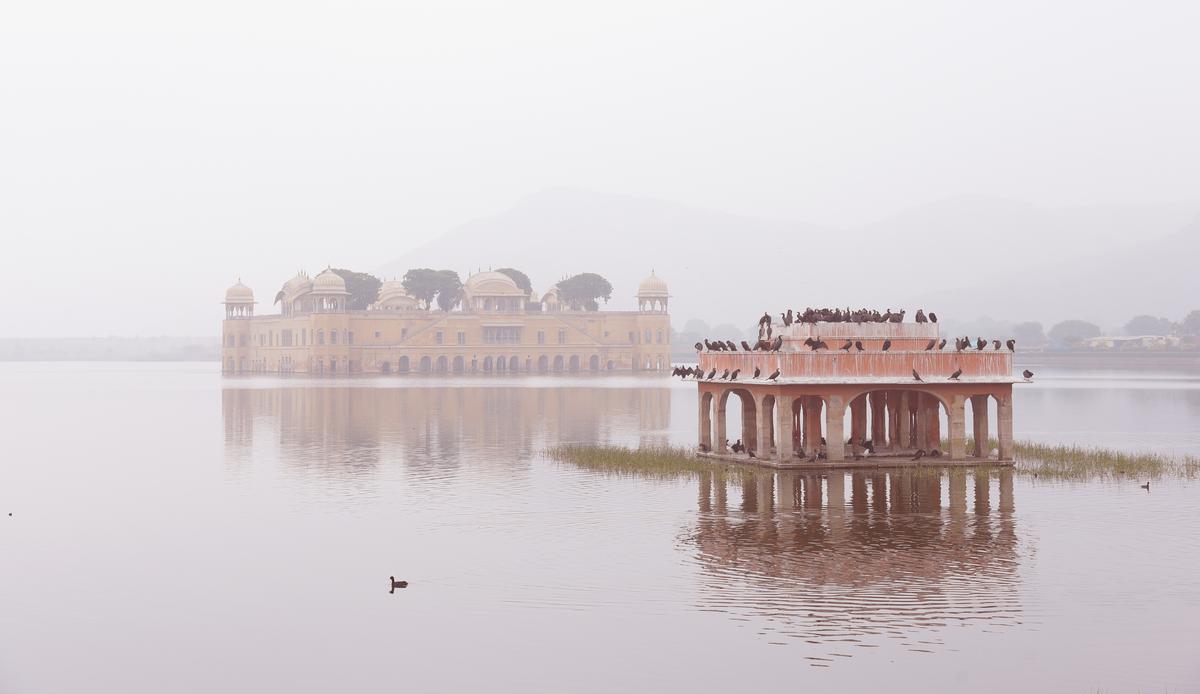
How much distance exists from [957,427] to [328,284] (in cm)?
14509

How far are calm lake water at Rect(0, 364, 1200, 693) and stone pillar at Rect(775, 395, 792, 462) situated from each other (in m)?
1.23

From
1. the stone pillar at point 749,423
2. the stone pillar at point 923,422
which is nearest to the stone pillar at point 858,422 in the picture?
the stone pillar at point 923,422

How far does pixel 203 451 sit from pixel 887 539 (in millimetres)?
32337

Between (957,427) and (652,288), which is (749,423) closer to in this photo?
(957,427)

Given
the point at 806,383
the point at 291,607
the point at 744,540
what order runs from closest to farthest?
1. the point at 291,607
2. the point at 744,540
3. the point at 806,383

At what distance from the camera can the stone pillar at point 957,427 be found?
41375mm

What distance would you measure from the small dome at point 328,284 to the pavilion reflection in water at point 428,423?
66.7m

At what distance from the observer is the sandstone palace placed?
177m

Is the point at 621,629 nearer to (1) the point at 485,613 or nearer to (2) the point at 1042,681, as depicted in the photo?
(1) the point at 485,613

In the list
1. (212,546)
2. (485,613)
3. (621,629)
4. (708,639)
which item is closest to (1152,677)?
(708,639)

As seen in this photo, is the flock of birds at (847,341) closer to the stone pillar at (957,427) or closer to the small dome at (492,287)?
the stone pillar at (957,427)

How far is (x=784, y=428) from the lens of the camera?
4066cm

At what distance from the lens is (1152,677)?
18703mm

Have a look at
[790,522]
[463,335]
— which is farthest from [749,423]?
[463,335]
